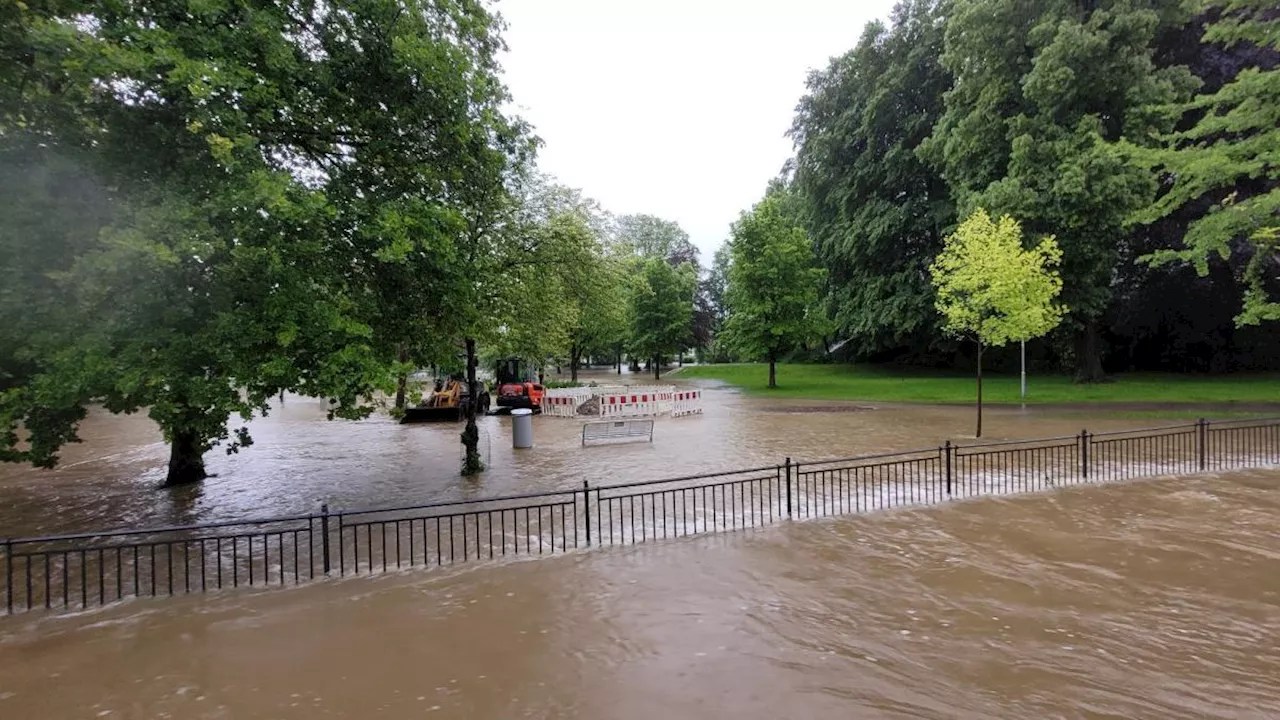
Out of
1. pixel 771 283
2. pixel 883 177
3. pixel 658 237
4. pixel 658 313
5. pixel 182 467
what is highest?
pixel 658 237

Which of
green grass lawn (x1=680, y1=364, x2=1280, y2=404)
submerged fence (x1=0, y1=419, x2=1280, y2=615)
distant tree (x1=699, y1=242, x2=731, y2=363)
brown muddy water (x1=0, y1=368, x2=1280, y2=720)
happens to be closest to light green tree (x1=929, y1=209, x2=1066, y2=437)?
submerged fence (x1=0, y1=419, x2=1280, y2=615)

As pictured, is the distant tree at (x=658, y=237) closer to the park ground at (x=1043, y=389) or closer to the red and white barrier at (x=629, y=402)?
the park ground at (x=1043, y=389)

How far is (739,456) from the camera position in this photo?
14969 millimetres

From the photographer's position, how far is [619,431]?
704 inches

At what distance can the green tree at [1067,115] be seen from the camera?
78.5ft

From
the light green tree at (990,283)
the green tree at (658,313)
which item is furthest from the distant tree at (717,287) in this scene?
the light green tree at (990,283)

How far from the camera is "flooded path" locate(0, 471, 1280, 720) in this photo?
456 cm

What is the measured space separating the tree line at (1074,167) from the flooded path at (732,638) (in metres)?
11.9

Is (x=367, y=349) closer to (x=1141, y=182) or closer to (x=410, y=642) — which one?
(x=410, y=642)

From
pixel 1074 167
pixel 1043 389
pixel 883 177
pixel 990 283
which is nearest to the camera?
pixel 990 283

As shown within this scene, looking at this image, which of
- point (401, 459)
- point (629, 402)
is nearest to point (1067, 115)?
point (629, 402)

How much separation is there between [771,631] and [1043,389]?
27.8m

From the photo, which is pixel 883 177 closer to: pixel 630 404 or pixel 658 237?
pixel 630 404

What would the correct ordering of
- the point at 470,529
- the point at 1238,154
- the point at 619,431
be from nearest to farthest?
1. the point at 470,529
2. the point at 1238,154
3. the point at 619,431
